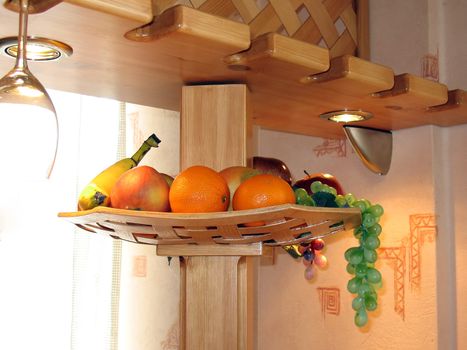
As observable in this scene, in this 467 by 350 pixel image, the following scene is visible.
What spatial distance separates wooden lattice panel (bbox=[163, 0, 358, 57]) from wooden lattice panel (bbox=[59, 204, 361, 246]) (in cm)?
27

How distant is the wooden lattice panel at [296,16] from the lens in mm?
937

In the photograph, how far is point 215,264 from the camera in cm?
99

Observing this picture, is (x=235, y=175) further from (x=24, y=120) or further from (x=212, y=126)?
(x=24, y=120)

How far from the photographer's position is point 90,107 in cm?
159

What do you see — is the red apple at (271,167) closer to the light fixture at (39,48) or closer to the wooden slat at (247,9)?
the wooden slat at (247,9)

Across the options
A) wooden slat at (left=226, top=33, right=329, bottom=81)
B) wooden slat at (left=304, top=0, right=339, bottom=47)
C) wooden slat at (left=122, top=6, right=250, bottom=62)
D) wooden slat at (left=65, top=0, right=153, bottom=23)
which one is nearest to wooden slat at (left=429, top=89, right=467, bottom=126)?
wooden slat at (left=304, top=0, right=339, bottom=47)

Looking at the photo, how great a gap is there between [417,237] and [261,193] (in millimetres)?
573

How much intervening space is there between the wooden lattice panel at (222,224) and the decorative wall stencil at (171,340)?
702mm

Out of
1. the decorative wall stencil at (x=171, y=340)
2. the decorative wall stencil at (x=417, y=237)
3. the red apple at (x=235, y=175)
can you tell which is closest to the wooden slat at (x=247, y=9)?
the red apple at (x=235, y=175)

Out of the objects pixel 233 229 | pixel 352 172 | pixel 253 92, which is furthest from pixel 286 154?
pixel 233 229

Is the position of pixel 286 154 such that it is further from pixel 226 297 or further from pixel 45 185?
pixel 226 297

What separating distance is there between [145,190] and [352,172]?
699mm

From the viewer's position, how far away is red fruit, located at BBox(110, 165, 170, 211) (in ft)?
2.81

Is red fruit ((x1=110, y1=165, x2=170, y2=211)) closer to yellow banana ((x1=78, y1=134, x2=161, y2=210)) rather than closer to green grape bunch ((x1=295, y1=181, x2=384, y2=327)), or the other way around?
yellow banana ((x1=78, y1=134, x2=161, y2=210))
